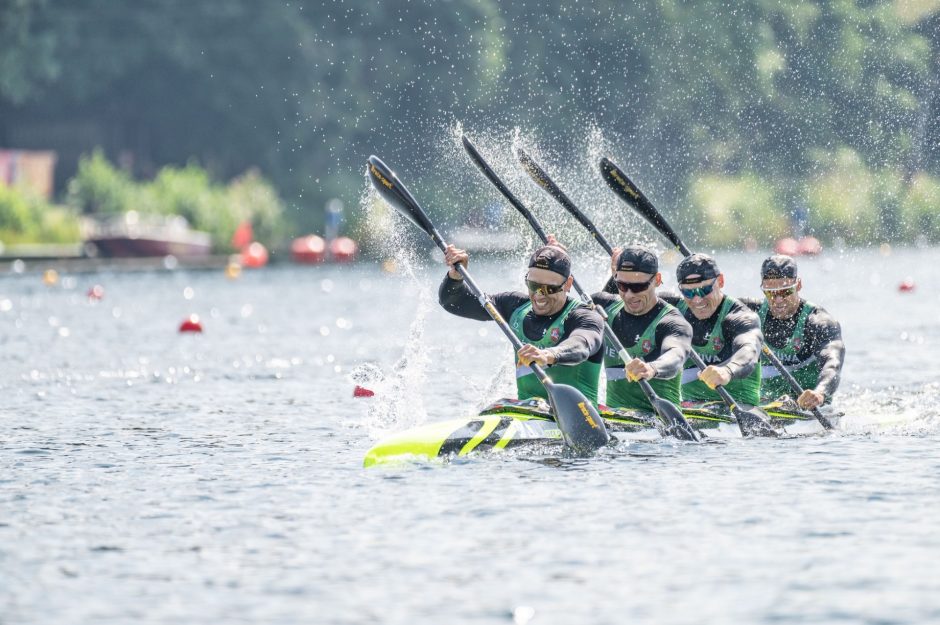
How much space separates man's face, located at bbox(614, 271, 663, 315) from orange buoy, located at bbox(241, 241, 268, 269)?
42540mm

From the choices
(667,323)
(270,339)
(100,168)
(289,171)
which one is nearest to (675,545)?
(667,323)

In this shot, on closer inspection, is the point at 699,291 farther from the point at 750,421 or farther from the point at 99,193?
the point at 99,193

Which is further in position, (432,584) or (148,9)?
(148,9)

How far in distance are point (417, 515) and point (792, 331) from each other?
563 centimetres

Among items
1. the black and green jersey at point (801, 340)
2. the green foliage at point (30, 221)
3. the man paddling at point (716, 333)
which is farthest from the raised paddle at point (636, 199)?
the green foliage at point (30, 221)

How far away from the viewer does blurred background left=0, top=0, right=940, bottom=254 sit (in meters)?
56.0

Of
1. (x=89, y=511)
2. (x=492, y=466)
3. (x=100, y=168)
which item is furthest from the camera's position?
(x=100, y=168)

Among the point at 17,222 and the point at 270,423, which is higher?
the point at 17,222

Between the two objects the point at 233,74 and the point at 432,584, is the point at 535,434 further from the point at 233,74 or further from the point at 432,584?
the point at 233,74

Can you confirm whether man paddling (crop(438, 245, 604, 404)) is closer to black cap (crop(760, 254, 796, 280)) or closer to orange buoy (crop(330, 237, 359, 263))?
black cap (crop(760, 254, 796, 280))

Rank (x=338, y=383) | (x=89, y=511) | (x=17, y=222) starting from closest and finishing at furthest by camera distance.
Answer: (x=89, y=511) → (x=338, y=383) → (x=17, y=222)

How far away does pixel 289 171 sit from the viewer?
67625 mm

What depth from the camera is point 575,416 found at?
13.2 m

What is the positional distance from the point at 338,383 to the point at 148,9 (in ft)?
161
